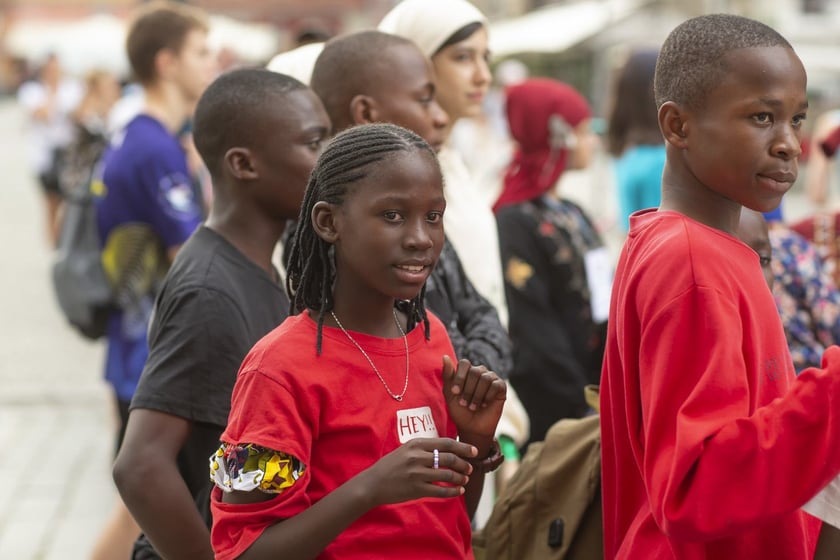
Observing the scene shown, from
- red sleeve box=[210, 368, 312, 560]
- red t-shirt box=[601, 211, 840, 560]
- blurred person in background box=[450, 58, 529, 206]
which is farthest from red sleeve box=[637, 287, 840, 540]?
blurred person in background box=[450, 58, 529, 206]

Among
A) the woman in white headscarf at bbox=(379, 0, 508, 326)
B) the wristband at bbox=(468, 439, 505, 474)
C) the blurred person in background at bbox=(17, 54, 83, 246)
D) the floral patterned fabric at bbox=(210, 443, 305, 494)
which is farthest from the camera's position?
the blurred person in background at bbox=(17, 54, 83, 246)

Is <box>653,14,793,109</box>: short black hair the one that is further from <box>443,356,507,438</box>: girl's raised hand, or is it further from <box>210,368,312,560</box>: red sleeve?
<box>210,368,312,560</box>: red sleeve

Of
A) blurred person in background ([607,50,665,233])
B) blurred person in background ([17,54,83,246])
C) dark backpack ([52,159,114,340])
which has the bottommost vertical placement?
blurred person in background ([17,54,83,246])

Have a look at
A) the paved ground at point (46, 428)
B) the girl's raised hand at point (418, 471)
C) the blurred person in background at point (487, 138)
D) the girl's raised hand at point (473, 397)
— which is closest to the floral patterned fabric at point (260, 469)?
the girl's raised hand at point (418, 471)

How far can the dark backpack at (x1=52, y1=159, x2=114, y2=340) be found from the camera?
15.7 feet

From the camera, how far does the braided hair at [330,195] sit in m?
2.21

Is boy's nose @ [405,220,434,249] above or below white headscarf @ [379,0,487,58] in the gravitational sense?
above

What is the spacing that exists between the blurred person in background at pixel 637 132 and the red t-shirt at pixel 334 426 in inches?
119

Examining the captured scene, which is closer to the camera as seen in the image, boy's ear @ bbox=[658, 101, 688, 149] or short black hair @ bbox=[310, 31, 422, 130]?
boy's ear @ bbox=[658, 101, 688, 149]

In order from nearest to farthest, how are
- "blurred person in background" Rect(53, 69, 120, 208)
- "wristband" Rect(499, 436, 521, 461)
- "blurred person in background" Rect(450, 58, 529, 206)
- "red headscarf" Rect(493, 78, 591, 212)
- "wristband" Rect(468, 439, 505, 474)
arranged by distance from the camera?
"wristband" Rect(468, 439, 505, 474), "wristband" Rect(499, 436, 521, 461), "red headscarf" Rect(493, 78, 591, 212), "blurred person in background" Rect(53, 69, 120, 208), "blurred person in background" Rect(450, 58, 529, 206)

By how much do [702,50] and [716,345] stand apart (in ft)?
1.72

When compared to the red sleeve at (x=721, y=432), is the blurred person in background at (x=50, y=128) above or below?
below

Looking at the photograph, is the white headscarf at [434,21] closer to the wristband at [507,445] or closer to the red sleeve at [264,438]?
the wristband at [507,445]

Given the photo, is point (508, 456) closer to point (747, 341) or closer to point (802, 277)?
point (802, 277)
